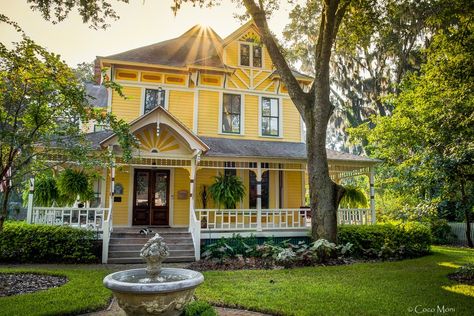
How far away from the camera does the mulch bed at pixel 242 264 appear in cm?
996

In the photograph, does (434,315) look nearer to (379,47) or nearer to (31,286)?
(31,286)

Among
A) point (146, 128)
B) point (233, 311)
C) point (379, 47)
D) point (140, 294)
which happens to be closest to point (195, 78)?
point (146, 128)

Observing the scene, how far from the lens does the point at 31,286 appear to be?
7.43 metres

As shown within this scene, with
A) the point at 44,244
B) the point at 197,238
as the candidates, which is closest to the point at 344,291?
the point at 197,238

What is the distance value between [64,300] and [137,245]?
5096mm

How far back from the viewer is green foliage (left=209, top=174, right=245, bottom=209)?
12.5m

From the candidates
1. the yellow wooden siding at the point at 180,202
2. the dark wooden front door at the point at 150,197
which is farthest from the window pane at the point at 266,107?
the dark wooden front door at the point at 150,197

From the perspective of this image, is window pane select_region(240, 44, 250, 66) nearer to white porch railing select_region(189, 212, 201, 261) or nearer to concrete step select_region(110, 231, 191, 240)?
white porch railing select_region(189, 212, 201, 261)

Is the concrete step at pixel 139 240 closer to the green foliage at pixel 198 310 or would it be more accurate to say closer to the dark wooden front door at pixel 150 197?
the dark wooden front door at pixel 150 197

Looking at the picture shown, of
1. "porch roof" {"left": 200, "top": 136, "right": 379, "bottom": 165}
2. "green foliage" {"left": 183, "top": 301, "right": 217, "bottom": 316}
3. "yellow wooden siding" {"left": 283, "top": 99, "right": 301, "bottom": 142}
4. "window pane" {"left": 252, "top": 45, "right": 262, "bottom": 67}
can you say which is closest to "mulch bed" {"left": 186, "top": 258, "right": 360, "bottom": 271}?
"porch roof" {"left": 200, "top": 136, "right": 379, "bottom": 165}

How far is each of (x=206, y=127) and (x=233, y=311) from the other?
10.3 meters

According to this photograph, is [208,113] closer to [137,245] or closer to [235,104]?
[235,104]

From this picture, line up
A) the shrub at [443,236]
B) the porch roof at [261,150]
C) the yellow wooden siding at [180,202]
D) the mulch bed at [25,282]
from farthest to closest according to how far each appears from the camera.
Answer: the shrub at [443,236] → the yellow wooden siding at [180,202] → the porch roof at [261,150] → the mulch bed at [25,282]

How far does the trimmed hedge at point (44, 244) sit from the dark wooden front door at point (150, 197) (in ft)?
11.1
